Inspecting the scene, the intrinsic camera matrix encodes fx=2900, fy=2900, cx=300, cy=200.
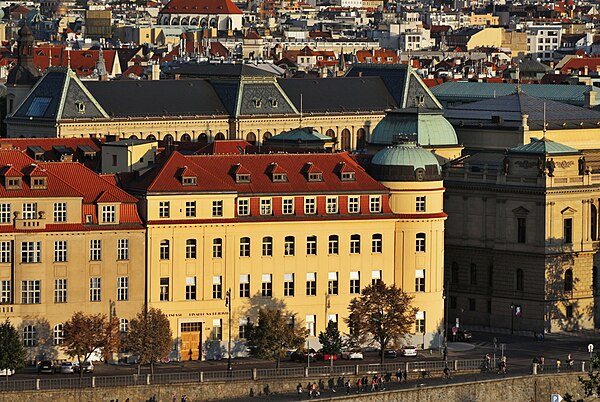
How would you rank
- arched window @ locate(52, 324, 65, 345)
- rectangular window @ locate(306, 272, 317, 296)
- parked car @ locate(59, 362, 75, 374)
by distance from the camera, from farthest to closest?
rectangular window @ locate(306, 272, 317, 296), arched window @ locate(52, 324, 65, 345), parked car @ locate(59, 362, 75, 374)

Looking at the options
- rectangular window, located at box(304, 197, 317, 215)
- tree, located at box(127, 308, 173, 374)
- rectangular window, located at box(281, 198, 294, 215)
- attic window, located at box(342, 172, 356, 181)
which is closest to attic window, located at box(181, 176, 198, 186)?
rectangular window, located at box(281, 198, 294, 215)

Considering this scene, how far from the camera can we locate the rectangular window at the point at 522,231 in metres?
164

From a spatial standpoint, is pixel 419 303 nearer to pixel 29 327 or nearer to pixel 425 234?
pixel 425 234

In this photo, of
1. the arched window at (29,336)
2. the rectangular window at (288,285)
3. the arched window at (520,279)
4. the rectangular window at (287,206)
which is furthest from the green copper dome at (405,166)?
the arched window at (29,336)

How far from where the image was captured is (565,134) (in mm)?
182000

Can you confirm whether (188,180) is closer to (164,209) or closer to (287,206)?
(164,209)

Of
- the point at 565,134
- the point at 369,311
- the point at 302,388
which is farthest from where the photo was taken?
the point at 565,134

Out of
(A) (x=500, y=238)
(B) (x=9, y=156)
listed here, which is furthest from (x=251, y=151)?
(B) (x=9, y=156)

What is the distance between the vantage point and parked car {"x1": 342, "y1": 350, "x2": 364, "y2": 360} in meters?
Result: 146

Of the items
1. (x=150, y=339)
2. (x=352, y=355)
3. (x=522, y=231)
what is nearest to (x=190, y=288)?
(x=150, y=339)

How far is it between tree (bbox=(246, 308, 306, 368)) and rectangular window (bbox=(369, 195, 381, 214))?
9.56 metres

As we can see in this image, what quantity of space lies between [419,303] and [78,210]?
19.8 metres

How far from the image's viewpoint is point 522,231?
16375 centimetres

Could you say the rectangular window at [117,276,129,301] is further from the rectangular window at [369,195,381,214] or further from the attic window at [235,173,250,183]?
the rectangular window at [369,195,381,214]
